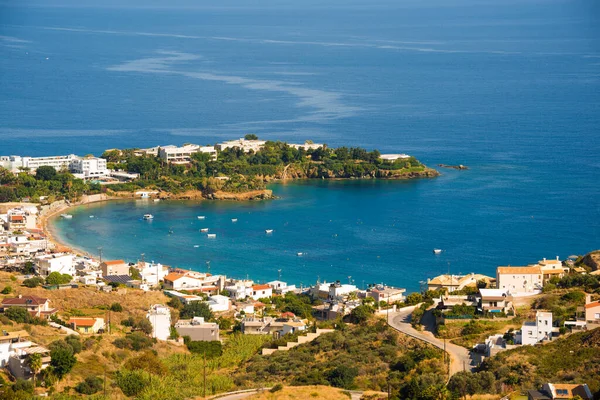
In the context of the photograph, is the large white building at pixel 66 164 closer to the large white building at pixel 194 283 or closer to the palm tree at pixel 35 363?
the large white building at pixel 194 283

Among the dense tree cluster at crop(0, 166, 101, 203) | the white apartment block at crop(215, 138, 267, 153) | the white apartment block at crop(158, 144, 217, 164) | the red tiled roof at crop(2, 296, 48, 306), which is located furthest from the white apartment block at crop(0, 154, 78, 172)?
the red tiled roof at crop(2, 296, 48, 306)

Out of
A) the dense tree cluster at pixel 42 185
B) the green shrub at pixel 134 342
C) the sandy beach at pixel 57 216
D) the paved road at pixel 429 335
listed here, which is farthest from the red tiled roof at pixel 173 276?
the dense tree cluster at pixel 42 185

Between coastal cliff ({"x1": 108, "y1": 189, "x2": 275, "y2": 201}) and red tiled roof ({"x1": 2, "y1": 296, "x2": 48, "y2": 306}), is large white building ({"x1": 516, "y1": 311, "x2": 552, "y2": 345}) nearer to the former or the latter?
red tiled roof ({"x1": 2, "y1": 296, "x2": 48, "y2": 306})

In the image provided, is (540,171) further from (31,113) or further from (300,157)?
(31,113)

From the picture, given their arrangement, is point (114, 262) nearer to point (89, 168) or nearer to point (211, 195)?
point (211, 195)

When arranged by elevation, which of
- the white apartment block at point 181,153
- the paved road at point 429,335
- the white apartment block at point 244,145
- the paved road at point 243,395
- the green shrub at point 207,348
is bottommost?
the green shrub at point 207,348

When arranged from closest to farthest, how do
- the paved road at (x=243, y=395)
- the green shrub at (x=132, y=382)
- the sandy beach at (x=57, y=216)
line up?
1. the paved road at (x=243, y=395)
2. the green shrub at (x=132, y=382)
3. the sandy beach at (x=57, y=216)
